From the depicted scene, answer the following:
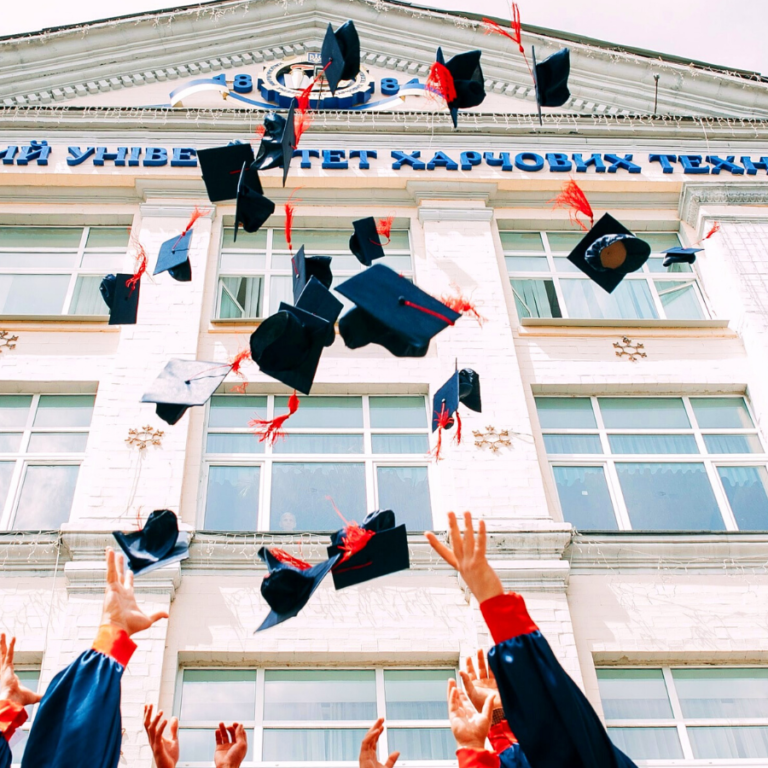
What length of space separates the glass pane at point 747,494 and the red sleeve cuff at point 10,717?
23.0 ft

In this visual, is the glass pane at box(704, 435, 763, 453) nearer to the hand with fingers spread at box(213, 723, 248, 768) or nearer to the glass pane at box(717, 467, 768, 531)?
the glass pane at box(717, 467, 768, 531)

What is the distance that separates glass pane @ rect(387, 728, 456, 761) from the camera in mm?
7565

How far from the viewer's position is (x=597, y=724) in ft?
12.5

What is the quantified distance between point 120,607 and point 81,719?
72cm

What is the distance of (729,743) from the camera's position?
773 cm

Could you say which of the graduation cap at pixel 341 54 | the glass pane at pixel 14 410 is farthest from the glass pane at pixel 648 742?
the graduation cap at pixel 341 54

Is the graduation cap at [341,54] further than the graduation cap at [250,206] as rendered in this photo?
Yes

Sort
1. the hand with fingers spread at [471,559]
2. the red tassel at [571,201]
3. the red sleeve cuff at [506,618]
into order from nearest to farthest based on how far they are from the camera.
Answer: the red sleeve cuff at [506,618]
the hand with fingers spread at [471,559]
the red tassel at [571,201]

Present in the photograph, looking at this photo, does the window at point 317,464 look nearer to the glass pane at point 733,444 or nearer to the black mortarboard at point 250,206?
the black mortarboard at point 250,206

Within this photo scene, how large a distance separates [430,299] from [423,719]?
11.3ft

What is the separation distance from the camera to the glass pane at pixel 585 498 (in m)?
9.41

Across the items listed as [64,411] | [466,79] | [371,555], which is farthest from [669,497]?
[64,411]

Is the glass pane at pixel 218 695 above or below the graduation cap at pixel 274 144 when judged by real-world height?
below

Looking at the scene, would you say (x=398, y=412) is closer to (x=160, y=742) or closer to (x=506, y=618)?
(x=160, y=742)
